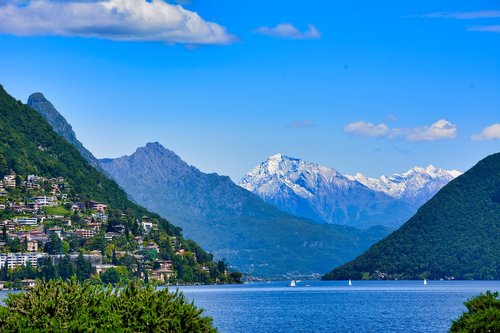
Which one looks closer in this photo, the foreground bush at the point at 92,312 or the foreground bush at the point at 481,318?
the foreground bush at the point at 92,312

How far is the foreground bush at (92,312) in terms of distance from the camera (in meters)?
68.9

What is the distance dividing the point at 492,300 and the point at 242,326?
2593 inches

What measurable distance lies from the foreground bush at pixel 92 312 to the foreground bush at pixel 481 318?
1872 centimetres

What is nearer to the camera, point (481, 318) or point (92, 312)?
point (92, 312)

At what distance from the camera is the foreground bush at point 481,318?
7194 centimetres

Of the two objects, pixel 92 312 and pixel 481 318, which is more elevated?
pixel 481 318

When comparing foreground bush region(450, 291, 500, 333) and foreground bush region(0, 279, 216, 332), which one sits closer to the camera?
foreground bush region(0, 279, 216, 332)

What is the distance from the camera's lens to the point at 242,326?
461 ft

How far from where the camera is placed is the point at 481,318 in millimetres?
73062

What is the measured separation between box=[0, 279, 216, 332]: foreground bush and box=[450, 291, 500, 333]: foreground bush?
1872cm

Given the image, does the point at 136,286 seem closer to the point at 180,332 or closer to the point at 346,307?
the point at 180,332

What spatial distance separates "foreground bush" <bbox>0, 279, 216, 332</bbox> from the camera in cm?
6888

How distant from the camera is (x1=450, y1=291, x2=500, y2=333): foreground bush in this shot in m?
71.9

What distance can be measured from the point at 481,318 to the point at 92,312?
90.2 ft
